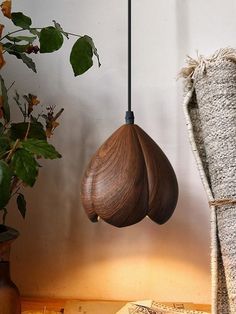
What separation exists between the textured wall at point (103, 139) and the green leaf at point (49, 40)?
1.00 ft

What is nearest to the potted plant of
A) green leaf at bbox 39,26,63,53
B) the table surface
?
green leaf at bbox 39,26,63,53

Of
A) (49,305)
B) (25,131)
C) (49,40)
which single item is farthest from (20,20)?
(49,305)

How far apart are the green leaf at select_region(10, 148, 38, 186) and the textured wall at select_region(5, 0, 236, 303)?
0.36 meters

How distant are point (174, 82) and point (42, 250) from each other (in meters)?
0.58

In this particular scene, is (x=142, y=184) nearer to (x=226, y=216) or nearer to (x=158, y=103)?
(x=226, y=216)

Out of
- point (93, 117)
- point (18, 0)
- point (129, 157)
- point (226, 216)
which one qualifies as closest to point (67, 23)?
point (18, 0)

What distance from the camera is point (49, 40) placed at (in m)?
0.74

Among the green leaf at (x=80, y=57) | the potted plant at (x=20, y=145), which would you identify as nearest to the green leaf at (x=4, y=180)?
the potted plant at (x=20, y=145)

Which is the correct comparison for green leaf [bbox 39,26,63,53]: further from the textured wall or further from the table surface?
the table surface

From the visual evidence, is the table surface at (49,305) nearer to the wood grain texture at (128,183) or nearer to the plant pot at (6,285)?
the plant pot at (6,285)

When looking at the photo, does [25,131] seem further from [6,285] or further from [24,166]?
[6,285]

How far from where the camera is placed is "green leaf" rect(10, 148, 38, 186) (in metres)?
0.67

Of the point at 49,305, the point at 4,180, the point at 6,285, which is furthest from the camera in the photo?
the point at 49,305

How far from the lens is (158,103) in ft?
3.32
